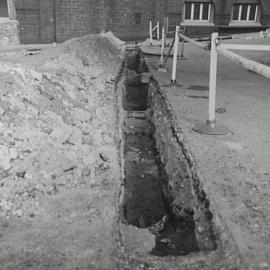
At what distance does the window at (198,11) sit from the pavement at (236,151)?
1067 cm

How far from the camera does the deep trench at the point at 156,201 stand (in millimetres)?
3189

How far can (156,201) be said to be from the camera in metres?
4.24

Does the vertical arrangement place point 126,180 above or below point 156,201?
above

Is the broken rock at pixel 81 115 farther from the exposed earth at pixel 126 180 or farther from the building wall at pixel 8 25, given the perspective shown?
Answer: the building wall at pixel 8 25

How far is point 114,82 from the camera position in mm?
8398

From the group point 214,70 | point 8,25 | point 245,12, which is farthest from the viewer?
point 245,12

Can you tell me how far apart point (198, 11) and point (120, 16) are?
407 cm

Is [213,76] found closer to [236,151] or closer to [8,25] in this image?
[236,151]

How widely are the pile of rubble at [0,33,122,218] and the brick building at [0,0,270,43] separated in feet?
28.3

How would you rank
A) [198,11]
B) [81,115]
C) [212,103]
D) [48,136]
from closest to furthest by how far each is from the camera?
[48,136] < [212,103] < [81,115] < [198,11]

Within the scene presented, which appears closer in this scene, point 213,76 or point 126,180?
point 126,180

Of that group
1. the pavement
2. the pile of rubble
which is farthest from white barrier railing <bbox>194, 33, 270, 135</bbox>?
the pile of rubble

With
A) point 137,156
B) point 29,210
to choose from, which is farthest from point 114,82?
point 29,210

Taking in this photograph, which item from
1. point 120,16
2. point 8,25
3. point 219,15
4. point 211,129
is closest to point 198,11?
point 219,15
